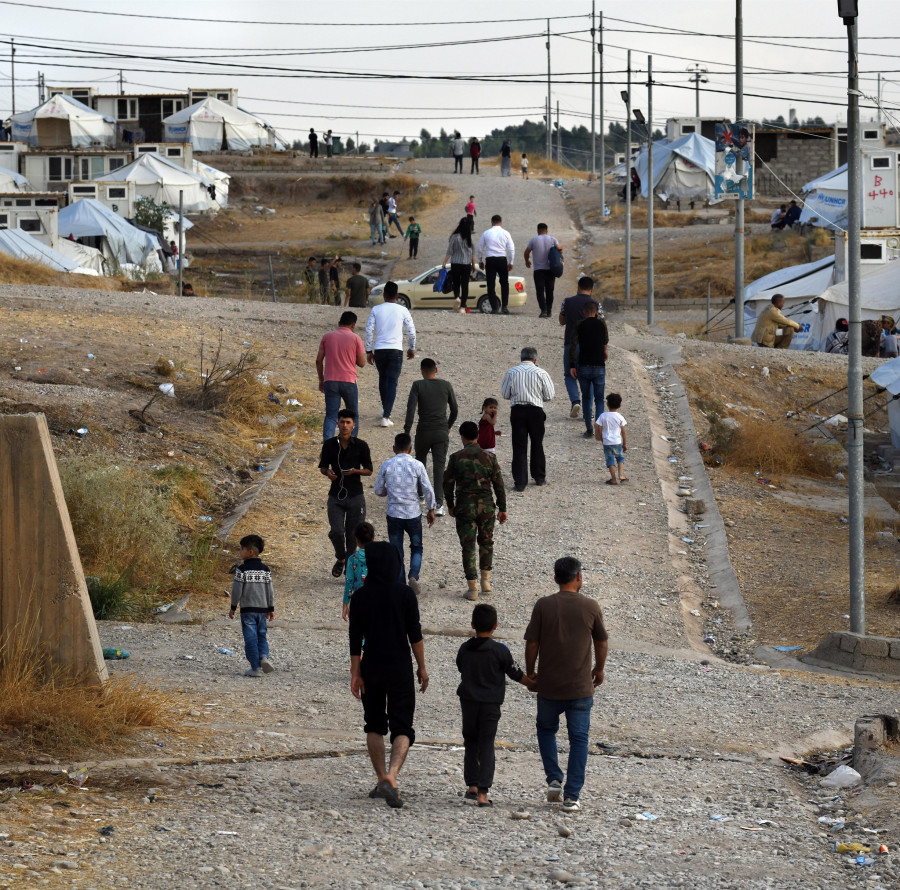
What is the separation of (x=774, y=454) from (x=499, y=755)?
1158cm

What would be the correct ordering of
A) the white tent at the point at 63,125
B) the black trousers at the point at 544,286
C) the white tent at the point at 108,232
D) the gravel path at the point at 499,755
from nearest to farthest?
the gravel path at the point at 499,755 → the black trousers at the point at 544,286 → the white tent at the point at 108,232 → the white tent at the point at 63,125

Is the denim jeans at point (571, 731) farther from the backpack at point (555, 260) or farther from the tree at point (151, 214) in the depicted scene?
the tree at point (151, 214)

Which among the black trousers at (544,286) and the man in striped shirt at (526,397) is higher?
the black trousers at (544,286)

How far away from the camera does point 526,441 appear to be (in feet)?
50.0

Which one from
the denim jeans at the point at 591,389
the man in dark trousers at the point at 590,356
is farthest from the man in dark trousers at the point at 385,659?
the denim jeans at the point at 591,389

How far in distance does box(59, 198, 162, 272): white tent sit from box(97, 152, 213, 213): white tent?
825 cm

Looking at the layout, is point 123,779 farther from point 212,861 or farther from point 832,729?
point 832,729

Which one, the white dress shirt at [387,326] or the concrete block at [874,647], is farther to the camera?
the white dress shirt at [387,326]

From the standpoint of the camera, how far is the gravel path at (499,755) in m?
6.27

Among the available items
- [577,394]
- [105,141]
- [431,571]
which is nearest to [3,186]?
[105,141]

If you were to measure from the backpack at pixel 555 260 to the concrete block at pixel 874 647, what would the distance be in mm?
11547

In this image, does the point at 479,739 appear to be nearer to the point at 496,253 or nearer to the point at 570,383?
the point at 570,383

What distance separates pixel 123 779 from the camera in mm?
7199

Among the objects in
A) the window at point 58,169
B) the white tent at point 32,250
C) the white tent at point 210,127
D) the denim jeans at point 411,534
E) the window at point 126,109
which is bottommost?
the denim jeans at point 411,534
